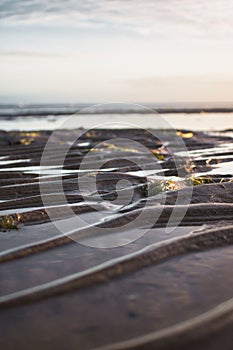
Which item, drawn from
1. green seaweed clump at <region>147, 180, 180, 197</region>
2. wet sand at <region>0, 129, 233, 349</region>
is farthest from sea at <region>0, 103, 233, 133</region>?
wet sand at <region>0, 129, 233, 349</region>

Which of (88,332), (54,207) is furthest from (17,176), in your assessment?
(88,332)

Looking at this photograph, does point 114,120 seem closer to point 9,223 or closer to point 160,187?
point 160,187

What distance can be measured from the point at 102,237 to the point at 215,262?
4.24ft

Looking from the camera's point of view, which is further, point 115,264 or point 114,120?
point 114,120

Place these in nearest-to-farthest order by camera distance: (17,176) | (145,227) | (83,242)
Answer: (83,242), (145,227), (17,176)

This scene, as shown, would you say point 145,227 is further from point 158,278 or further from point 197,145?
point 197,145

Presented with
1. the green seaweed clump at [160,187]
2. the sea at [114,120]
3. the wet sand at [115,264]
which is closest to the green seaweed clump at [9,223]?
the wet sand at [115,264]

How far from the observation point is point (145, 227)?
17.7ft

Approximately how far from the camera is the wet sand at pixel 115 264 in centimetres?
304

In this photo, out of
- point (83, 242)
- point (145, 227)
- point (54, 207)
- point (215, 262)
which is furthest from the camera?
point (54, 207)

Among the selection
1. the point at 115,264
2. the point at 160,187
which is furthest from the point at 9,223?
the point at 160,187

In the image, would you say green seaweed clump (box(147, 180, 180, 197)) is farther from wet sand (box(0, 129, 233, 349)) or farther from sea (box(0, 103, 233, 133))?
sea (box(0, 103, 233, 133))

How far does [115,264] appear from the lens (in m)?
4.07

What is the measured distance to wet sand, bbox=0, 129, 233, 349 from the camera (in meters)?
3.04
